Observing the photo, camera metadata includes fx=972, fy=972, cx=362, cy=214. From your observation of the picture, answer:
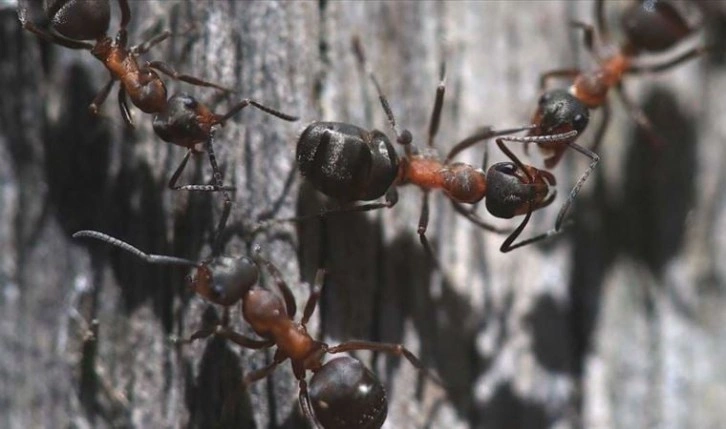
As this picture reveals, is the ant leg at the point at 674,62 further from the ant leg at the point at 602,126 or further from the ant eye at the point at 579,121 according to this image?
the ant eye at the point at 579,121

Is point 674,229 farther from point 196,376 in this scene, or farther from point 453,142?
point 196,376

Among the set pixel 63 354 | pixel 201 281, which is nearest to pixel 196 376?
pixel 201 281

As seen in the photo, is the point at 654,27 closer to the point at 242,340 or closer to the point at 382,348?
the point at 382,348

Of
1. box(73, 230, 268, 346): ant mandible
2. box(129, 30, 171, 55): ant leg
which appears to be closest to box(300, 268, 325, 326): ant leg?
box(73, 230, 268, 346): ant mandible

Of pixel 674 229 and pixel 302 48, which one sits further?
pixel 674 229

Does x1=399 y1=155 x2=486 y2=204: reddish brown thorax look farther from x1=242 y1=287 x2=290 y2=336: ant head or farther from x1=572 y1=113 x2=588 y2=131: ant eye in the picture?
x1=242 y1=287 x2=290 y2=336: ant head

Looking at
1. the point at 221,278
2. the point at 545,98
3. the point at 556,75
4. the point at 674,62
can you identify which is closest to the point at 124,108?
the point at 221,278
